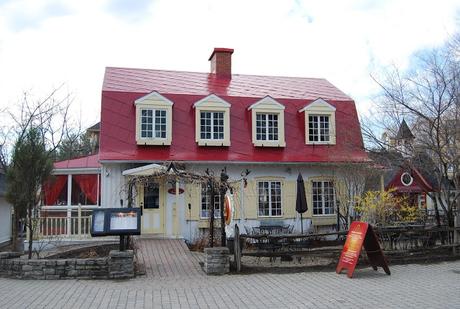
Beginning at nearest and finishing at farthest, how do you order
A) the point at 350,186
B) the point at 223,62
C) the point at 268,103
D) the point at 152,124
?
1. the point at 350,186
2. the point at 152,124
3. the point at 268,103
4. the point at 223,62

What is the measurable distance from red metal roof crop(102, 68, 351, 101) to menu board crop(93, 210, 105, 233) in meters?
8.69

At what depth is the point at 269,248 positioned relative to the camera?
43.7ft

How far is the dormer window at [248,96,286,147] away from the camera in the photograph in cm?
1967

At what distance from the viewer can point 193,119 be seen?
1933 centimetres

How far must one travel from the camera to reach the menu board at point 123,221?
37.9 feet

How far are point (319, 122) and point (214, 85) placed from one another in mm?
4949

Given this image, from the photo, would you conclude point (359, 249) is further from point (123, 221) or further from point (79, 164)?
point (79, 164)

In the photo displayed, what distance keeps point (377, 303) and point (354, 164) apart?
10.2 meters

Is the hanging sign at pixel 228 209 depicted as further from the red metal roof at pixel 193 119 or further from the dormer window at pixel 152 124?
the dormer window at pixel 152 124

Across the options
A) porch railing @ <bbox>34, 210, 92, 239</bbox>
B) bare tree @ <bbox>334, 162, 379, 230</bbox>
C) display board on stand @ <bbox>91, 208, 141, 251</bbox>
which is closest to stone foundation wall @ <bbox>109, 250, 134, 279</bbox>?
display board on stand @ <bbox>91, 208, 141, 251</bbox>

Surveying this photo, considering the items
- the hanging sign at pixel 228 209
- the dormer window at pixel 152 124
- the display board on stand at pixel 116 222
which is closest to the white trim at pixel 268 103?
the dormer window at pixel 152 124

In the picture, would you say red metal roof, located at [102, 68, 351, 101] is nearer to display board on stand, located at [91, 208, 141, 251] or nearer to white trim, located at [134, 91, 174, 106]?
white trim, located at [134, 91, 174, 106]

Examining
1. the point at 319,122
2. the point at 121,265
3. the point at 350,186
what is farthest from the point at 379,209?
the point at 121,265

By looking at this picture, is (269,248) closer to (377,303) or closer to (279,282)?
(279,282)
